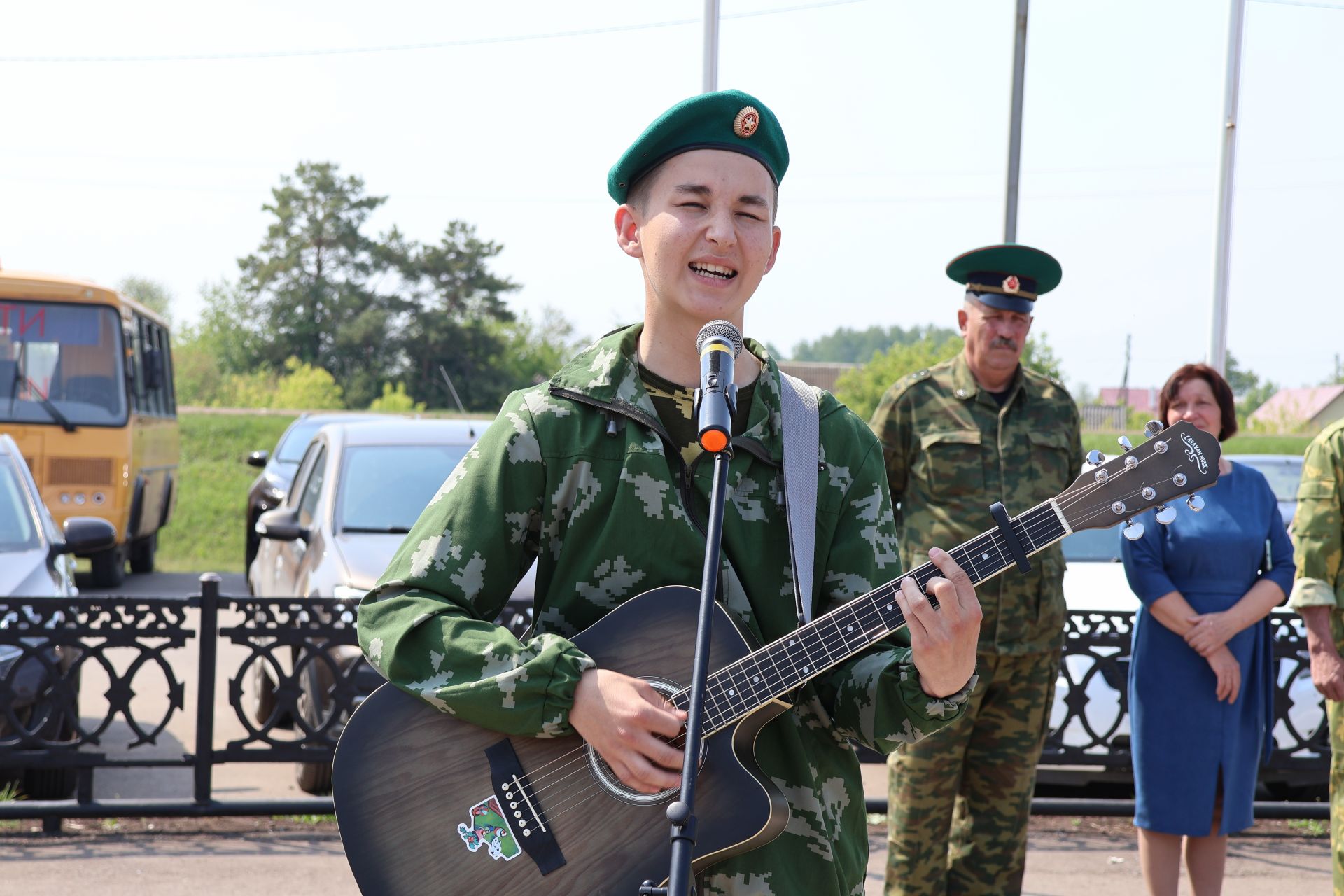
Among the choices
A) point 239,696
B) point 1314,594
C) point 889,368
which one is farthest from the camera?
point 889,368

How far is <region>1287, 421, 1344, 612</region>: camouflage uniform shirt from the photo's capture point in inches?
171

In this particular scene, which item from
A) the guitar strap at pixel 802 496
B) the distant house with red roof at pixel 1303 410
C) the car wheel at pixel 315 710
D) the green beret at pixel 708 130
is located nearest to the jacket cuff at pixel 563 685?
the guitar strap at pixel 802 496

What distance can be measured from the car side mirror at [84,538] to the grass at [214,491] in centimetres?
1133

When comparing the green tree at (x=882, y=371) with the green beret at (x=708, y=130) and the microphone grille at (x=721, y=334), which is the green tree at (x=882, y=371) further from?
the microphone grille at (x=721, y=334)

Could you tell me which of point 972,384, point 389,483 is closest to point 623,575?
point 972,384

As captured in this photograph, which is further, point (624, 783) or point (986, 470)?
point (986, 470)

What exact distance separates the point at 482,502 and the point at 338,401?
2263 inches

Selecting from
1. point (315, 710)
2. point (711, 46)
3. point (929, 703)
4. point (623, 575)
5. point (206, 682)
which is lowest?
point (315, 710)

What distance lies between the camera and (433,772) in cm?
229

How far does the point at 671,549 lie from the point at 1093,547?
629 cm

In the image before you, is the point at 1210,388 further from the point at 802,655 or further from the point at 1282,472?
the point at 1282,472

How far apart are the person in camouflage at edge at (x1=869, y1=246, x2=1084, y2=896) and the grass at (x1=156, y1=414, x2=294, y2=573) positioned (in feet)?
48.1

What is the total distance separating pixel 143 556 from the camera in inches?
689

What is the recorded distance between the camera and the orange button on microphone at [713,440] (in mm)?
1952
